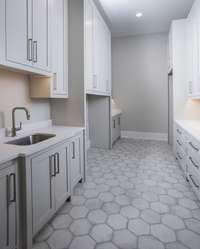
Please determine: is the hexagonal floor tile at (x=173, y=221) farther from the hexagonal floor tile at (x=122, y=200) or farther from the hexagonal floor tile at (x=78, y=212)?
the hexagonal floor tile at (x=78, y=212)

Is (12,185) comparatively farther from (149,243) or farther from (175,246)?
(175,246)

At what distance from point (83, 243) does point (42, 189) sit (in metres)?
0.55

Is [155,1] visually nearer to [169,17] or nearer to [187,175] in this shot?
[169,17]

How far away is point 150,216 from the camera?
1.87 m

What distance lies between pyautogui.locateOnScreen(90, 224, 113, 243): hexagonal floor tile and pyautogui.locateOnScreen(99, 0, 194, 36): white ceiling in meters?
3.56

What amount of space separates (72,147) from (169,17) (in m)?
3.70

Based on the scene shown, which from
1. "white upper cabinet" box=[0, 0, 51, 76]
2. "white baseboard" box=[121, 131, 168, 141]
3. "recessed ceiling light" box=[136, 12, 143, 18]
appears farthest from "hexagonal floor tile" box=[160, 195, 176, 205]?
"recessed ceiling light" box=[136, 12, 143, 18]

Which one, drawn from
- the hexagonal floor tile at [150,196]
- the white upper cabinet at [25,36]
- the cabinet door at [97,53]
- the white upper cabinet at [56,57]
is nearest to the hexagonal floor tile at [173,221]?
the hexagonal floor tile at [150,196]

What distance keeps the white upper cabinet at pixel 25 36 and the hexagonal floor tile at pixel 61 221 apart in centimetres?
149

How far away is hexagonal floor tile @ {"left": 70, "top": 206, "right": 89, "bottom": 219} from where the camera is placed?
6.17 ft

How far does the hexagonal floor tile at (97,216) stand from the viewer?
5.90 feet

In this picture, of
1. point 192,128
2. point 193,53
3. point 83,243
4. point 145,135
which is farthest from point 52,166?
point 145,135

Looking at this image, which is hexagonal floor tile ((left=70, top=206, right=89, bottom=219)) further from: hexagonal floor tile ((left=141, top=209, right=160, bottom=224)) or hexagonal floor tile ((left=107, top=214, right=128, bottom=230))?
hexagonal floor tile ((left=141, top=209, right=160, bottom=224))

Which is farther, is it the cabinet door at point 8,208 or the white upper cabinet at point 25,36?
the white upper cabinet at point 25,36
